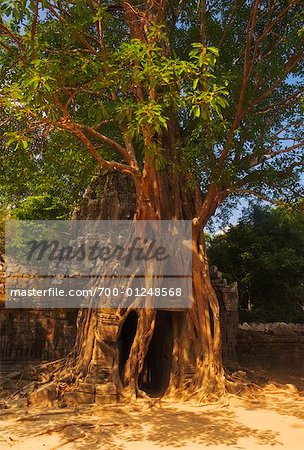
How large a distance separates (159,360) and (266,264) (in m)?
8.26

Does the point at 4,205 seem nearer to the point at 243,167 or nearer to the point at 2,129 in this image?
the point at 2,129

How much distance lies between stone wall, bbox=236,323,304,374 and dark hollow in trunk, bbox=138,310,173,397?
3.81 meters

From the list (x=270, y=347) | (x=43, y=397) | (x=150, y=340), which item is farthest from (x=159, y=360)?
(x=270, y=347)

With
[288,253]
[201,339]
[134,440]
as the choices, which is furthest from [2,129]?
[288,253]

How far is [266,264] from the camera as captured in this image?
1745cm

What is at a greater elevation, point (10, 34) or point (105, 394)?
point (10, 34)

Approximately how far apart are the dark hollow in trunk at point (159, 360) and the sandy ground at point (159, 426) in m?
1.55

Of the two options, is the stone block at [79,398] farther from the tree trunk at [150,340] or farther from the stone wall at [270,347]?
the stone wall at [270,347]

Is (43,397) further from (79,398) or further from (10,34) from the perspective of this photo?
(10,34)

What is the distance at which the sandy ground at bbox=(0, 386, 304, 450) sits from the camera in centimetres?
591

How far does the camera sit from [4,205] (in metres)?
19.2
